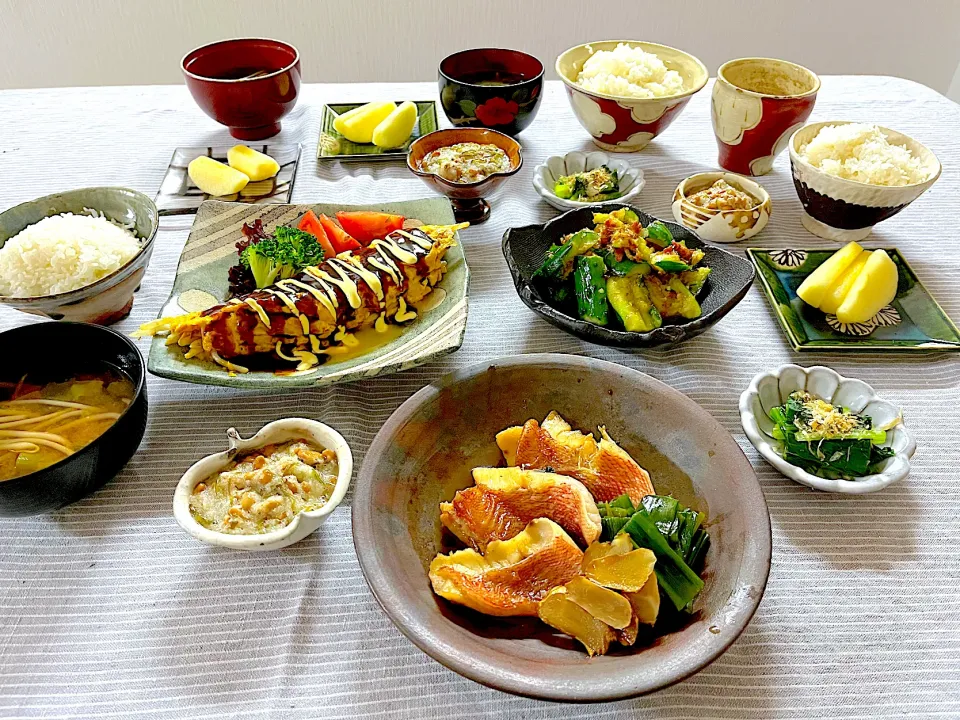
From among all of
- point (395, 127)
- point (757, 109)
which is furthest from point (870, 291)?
point (395, 127)

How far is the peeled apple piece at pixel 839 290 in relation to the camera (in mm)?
1659

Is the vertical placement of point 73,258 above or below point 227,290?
above

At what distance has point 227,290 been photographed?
65.8 inches

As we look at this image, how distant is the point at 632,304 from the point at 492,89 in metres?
1.05

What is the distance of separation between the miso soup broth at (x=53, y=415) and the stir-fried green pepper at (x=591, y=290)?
999 millimetres

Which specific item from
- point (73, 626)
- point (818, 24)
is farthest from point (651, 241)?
point (818, 24)

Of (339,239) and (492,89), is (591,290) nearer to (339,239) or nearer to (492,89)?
(339,239)

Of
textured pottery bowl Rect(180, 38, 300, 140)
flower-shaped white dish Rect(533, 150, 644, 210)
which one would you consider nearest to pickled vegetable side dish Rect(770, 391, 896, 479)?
flower-shaped white dish Rect(533, 150, 644, 210)

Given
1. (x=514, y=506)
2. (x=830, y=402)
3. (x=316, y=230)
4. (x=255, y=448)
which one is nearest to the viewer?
(x=514, y=506)

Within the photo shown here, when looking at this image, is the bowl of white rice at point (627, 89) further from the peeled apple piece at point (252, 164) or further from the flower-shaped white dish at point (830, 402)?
the flower-shaped white dish at point (830, 402)

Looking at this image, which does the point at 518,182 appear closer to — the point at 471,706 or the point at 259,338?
the point at 259,338

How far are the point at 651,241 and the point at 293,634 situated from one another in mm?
1206

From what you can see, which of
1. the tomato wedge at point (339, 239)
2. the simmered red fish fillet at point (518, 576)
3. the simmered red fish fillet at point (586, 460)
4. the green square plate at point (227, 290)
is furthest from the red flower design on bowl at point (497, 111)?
the simmered red fish fillet at point (518, 576)

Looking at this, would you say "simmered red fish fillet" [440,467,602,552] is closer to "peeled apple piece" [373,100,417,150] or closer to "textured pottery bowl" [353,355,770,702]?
"textured pottery bowl" [353,355,770,702]
